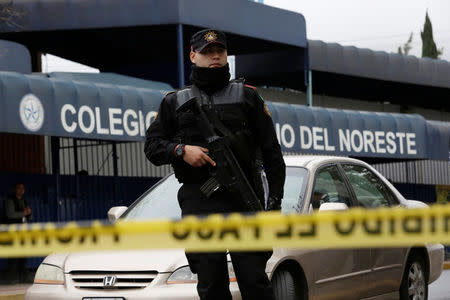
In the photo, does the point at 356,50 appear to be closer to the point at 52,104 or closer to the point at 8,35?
the point at 8,35

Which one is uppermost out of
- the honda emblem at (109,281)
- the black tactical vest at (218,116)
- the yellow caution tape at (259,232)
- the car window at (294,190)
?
the black tactical vest at (218,116)

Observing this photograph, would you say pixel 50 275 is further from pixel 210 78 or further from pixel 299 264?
pixel 210 78

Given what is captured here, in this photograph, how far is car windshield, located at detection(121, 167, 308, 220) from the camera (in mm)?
7609

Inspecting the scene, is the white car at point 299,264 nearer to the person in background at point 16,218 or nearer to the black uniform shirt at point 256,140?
the black uniform shirt at point 256,140

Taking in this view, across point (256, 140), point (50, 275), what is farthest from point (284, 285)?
point (256, 140)

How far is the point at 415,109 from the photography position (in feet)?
136

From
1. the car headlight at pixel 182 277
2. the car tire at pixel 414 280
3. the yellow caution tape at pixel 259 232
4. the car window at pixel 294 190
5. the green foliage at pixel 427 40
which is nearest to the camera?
the yellow caution tape at pixel 259 232

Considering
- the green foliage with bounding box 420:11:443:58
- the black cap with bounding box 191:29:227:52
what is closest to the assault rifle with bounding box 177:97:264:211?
the black cap with bounding box 191:29:227:52

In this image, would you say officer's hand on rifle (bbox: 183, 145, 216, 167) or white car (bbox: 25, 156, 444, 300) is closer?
officer's hand on rifle (bbox: 183, 145, 216, 167)

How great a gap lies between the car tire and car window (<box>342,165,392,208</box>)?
1.82 ft

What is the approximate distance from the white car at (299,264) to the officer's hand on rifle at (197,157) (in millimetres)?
1511

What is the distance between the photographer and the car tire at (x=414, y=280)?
8547mm

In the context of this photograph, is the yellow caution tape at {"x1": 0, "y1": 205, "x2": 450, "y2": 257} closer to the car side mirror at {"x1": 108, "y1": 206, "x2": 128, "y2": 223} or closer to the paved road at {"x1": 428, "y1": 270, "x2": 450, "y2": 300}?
the car side mirror at {"x1": 108, "y1": 206, "x2": 128, "y2": 223}

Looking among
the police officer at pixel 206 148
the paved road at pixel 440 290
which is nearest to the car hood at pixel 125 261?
the police officer at pixel 206 148
